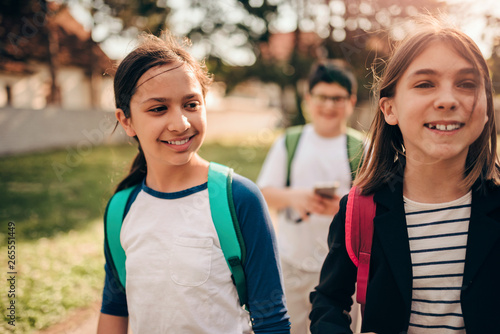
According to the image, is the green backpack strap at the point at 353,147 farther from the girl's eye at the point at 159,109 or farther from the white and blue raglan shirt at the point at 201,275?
the girl's eye at the point at 159,109

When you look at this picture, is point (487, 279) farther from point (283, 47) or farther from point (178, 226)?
point (283, 47)

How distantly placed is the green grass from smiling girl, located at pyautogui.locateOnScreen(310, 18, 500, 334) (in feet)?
3.90

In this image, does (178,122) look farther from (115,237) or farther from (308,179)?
(308,179)

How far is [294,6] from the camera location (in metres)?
13.9

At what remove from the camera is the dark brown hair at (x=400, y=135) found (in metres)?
1.38

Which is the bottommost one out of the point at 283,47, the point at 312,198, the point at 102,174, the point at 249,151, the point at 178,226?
the point at 178,226

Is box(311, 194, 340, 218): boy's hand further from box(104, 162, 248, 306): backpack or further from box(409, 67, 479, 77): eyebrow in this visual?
box(409, 67, 479, 77): eyebrow

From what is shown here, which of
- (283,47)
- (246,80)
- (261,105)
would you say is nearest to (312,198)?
(246,80)

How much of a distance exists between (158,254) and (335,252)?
0.68m

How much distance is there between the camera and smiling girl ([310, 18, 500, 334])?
52.1 inches

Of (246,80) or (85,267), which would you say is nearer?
(85,267)

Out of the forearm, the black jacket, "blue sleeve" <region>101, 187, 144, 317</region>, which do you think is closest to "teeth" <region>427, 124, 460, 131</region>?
the black jacket

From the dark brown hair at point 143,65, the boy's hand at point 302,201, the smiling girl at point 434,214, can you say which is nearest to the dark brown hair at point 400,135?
the smiling girl at point 434,214

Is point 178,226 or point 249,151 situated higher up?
point 249,151
